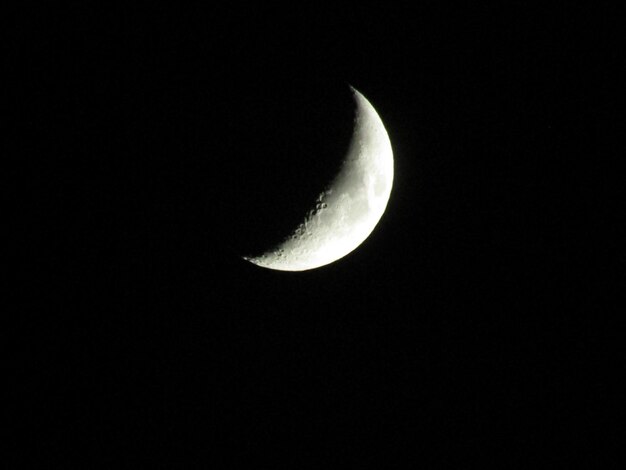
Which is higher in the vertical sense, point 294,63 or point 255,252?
point 294,63

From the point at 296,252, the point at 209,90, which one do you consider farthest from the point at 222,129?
the point at 296,252

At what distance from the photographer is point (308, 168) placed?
7.99ft

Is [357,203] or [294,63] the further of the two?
[357,203]

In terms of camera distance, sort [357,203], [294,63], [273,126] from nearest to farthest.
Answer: [273,126], [294,63], [357,203]

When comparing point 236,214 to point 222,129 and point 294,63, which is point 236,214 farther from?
point 294,63

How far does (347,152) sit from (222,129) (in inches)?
28.3


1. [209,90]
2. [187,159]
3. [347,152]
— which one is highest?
[209,90]

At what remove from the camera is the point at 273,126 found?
237cm

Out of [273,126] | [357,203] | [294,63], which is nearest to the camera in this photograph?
[273,126]

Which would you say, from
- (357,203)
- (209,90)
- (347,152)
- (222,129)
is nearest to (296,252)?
(357,203)

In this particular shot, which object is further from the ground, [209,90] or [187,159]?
[209,90]

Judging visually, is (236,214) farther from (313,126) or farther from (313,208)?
(313,126)

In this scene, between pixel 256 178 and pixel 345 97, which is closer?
pixel 256 178

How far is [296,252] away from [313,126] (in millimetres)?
810
